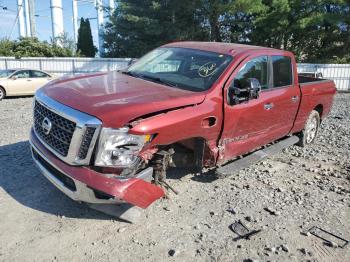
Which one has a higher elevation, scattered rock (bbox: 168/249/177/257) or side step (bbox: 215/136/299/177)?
side step (bbox: 215/136/299/177)

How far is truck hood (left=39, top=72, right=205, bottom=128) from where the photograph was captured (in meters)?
3.48

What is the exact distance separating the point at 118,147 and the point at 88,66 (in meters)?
19.2

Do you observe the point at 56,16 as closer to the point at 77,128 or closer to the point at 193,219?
the point at 77,128

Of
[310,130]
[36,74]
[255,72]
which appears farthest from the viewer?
[36,74]

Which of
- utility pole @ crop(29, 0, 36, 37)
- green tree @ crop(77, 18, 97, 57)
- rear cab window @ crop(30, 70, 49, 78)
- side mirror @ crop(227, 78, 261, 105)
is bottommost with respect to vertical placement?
rear cab window @ crop(30, 70, 49, 78)

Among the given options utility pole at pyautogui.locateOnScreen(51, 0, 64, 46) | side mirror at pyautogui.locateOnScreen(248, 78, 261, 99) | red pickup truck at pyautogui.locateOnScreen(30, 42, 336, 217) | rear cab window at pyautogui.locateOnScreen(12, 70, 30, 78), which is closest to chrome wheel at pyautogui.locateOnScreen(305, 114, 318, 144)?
red pickup truck at pyautogui.locateOnScreen(30, 42, 336, 217)

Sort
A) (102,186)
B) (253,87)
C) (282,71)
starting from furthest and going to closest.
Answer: (282,71) → (253,87) → (102,186)

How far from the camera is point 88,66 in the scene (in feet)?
70.9

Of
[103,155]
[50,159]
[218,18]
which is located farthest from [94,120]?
[218,18]

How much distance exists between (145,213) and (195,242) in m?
0.76

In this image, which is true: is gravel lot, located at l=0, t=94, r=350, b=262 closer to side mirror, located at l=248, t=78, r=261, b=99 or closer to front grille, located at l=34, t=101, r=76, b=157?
front grille, located at l=34, t=101, r=76, b=157

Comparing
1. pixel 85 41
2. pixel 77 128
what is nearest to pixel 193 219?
pixel 77 128

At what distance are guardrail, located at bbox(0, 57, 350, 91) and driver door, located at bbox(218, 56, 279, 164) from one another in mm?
16399

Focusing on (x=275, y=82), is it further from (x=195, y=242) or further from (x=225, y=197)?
(x=195, y=242)
